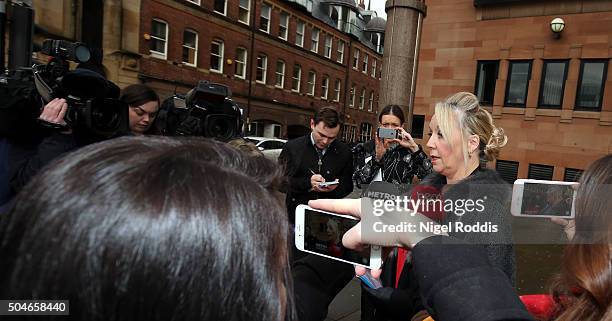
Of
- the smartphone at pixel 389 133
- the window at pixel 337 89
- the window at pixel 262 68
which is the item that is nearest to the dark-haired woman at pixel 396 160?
the smartphone at pixel 389 133

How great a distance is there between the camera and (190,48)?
20.8m

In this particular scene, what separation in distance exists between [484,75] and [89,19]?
15979 millimetres

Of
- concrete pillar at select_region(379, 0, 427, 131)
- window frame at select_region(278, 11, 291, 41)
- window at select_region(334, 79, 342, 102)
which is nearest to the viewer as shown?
concrete pillar at select_region(379, 0, 427, 131)

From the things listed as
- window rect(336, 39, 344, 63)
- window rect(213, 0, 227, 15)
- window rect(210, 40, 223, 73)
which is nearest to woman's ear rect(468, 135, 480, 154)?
window rect(210, 40, 223, 73)

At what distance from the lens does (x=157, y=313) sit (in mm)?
563

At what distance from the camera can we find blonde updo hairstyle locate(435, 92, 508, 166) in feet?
6.73

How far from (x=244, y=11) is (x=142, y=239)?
2533cm

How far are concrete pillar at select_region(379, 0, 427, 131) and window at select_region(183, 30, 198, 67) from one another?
1754cm

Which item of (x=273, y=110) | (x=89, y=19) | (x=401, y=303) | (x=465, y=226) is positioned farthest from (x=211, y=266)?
(x=273, y=110)

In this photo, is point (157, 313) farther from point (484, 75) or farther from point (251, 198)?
point (484, 75)

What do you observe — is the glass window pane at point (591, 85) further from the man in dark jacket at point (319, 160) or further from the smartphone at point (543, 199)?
the smartphone at point (543, 199)

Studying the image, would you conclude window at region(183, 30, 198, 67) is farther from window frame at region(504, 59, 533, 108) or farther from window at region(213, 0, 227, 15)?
window frame at region(504, 59, 533, 108)

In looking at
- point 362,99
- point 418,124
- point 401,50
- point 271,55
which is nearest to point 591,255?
point 401,50

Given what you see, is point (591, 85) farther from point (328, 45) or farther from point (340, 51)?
point (340, 51)
